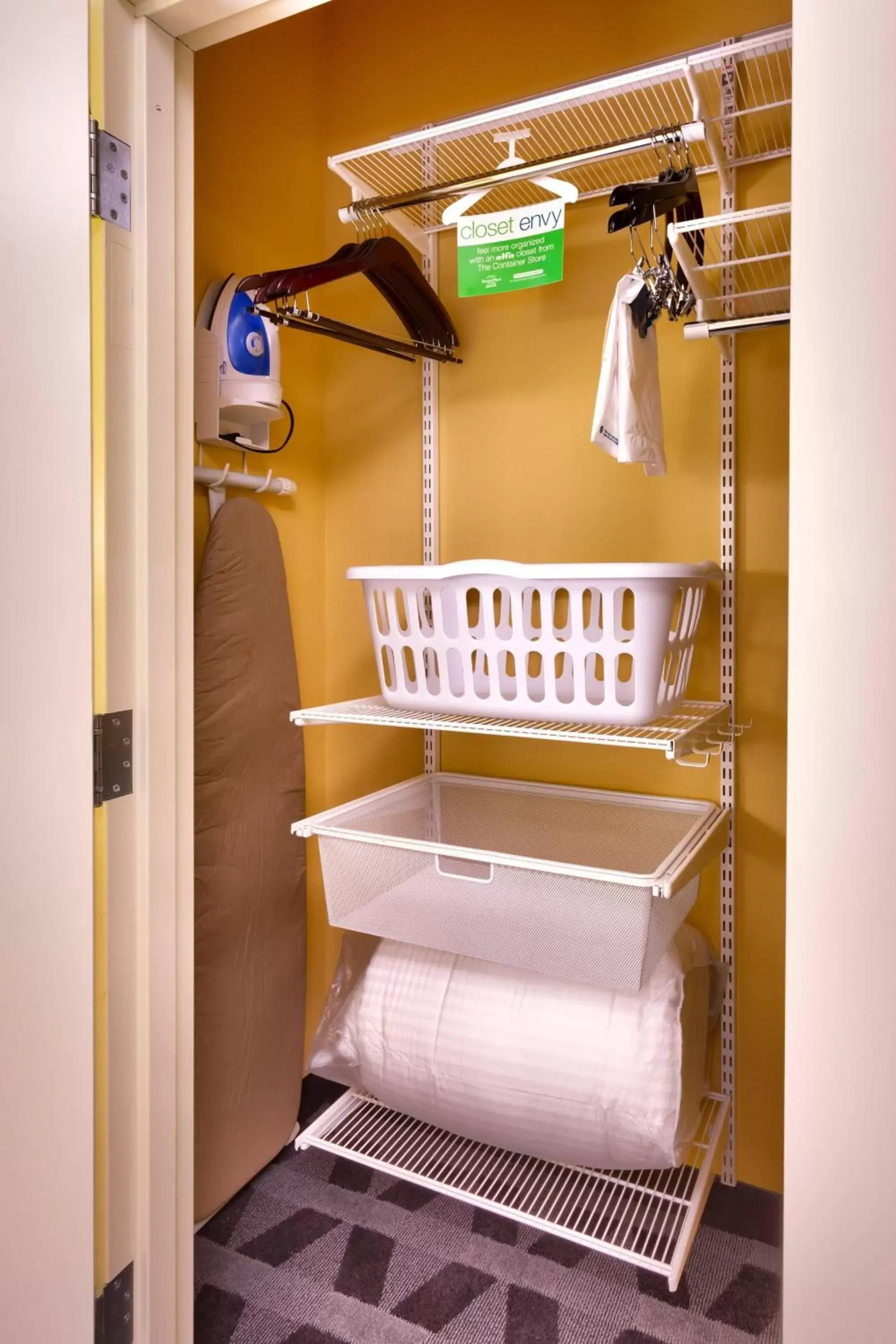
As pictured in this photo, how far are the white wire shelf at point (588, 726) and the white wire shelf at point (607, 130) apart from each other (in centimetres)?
86

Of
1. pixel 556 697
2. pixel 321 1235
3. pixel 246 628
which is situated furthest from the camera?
pixel 246 628

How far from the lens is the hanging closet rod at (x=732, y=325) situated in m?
1.31

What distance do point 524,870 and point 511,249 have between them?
98cm

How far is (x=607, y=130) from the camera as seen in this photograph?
65.4 inches

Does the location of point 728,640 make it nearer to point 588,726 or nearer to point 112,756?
point 588,726

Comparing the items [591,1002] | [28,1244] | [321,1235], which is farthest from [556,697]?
[321,1235]

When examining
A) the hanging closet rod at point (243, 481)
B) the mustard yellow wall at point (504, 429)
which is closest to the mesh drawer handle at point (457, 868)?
the mustard yellow wall at point (504, 429)

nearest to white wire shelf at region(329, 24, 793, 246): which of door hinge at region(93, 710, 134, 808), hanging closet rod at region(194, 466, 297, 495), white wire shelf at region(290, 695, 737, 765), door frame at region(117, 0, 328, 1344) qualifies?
door frame at region(117, 0, 328, 1344)

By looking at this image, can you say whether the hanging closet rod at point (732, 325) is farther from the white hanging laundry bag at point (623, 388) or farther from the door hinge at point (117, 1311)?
the door hinge at point (117, 1311)

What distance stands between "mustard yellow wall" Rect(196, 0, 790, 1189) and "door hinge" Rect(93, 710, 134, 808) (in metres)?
0.91

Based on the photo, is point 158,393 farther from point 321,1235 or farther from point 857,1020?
point 321,1235

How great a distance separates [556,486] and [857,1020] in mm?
1288

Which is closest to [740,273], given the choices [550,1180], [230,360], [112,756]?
[230,360]

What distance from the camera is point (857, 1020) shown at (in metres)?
0.70
